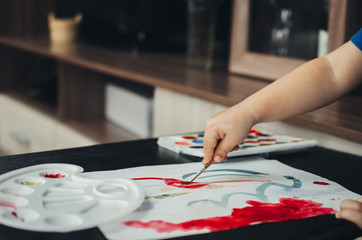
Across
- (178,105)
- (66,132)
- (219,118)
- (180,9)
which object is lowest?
(66,132)

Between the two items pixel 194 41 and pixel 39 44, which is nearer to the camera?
pixel 194 41

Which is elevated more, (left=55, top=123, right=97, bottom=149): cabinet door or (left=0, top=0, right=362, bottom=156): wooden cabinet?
(left=0, top=0, right=362, bottom=156): wooden cabinet

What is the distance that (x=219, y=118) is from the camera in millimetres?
683

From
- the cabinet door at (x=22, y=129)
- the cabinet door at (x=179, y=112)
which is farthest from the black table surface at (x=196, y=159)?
the cabinet door at (x=22, y=129)

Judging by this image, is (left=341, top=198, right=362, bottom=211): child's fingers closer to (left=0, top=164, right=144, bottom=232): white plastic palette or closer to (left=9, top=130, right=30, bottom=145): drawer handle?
(left=0, top=164, right=144, bottom=232): white plastic palette

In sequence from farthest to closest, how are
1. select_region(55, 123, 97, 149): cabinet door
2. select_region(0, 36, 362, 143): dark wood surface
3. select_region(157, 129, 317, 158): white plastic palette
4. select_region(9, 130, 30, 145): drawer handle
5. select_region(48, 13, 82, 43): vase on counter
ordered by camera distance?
select_region(48, 13, 82, 43): vase on counter → select_region(9, 130, 30, 145): drawer handle → select_region(55, 123, 97, 149): cabinet door → select_region(0, 36, 362, 143): dark wood surface → select_region(157, 129, 317, 158): white plastic palette

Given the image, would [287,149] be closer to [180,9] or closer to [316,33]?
[316,33]

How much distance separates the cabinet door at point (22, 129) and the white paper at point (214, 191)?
123 centimetres

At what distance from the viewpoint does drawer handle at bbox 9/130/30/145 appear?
203 centimetres

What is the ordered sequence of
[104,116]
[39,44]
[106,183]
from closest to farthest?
[106,183] → [104,116] → [39,44]

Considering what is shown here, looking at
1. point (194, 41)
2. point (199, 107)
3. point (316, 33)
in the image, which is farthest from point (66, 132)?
point (316, 33)

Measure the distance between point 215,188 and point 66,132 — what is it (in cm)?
119

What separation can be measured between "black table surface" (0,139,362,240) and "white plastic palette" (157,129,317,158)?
0.04 ft

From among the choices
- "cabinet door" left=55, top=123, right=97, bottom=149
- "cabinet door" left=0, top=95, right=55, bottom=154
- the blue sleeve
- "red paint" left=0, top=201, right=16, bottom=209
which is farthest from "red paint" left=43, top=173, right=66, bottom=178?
"cabinet door" left=0, top=95, right=55, bottom=154
